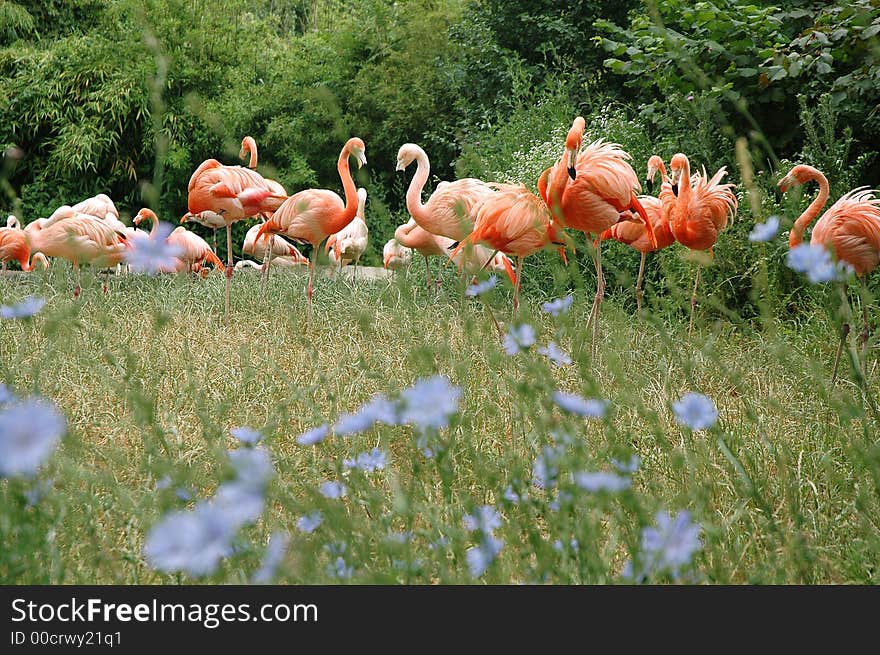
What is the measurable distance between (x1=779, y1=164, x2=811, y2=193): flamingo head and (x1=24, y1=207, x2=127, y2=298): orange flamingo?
118 inches

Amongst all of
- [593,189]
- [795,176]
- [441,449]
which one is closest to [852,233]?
[795,176]

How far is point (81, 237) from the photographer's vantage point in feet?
15.3

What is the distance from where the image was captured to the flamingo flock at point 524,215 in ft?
10.0

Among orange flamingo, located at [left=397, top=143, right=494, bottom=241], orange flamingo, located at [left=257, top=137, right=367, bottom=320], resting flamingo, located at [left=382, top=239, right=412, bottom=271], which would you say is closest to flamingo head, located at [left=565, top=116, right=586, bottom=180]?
orange flamingo, located at [left=397, top=143, right=494, bottom=241]

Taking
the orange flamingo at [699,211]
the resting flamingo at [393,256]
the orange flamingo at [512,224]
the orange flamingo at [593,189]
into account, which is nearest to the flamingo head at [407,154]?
the orange flamingo at [512,224]

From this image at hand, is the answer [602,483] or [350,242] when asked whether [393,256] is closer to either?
[350,242]

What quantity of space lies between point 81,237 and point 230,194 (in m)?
0.85

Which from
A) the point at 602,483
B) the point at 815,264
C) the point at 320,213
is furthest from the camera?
the point at 320,213

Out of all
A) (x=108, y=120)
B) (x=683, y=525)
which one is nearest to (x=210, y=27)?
(x=108, y=120)

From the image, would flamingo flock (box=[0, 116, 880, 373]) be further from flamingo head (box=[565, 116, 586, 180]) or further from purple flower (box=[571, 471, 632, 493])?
purple flower (box=[571, 471, 632, 493])

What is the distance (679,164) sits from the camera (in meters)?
3.85

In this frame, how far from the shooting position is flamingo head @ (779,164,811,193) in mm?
3023
